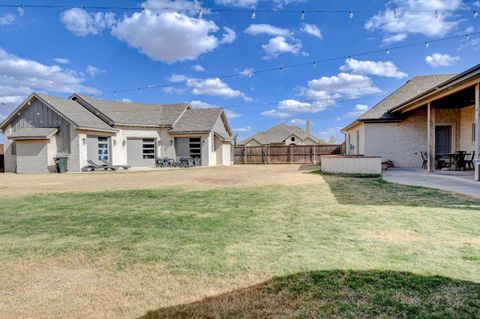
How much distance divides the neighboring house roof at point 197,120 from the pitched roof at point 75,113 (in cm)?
556

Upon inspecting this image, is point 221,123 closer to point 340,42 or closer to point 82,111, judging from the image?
point 82,111

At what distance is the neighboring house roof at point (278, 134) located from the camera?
167 feet

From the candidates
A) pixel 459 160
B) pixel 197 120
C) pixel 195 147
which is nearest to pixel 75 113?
pixel 195 147

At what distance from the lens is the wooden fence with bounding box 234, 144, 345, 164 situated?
90.1ft

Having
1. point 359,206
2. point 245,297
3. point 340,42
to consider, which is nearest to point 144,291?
point 245,297

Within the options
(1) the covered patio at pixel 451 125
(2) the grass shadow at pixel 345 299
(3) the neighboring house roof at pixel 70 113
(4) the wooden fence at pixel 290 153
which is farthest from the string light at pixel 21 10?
(4) the wooden fence at pixel 290 153

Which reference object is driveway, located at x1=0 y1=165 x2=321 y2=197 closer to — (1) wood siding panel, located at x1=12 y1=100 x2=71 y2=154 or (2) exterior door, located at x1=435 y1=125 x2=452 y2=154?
(1) wood siding panel, located at x1=12 y1=100 x2=71 y2=154

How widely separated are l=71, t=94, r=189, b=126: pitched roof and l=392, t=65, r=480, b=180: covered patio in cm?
1764

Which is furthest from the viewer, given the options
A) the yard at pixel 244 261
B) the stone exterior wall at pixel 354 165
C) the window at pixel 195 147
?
the window at pixel 195 147

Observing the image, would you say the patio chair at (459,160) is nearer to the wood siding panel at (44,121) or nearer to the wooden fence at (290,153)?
the wooden fence at (290,153)

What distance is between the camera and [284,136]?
50.9 meters

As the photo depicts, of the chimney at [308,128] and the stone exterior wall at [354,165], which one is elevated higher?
the chimney at [308,128]

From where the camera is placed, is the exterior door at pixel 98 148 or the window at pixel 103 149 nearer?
the exterior door at pixel 98 148

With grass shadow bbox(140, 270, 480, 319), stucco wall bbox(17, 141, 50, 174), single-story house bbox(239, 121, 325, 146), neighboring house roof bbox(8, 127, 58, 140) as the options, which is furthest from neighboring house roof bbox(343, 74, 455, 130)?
single-story house bbox(239, 121, 325, 146)
